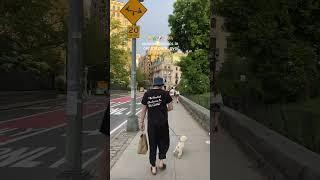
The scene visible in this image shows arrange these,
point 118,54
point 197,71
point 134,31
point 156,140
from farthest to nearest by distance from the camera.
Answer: point 118,54
point 197,71
point 134,31
point 156,140

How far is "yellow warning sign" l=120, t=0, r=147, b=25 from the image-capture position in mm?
16469

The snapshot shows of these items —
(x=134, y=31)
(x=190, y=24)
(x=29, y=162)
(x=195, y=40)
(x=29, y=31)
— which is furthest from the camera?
(x=190, y=24)

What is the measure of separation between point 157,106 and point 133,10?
8.20 meters

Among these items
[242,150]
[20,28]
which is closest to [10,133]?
[242,150]

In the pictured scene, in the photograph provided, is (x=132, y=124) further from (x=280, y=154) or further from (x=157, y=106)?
(x=280, y=154)

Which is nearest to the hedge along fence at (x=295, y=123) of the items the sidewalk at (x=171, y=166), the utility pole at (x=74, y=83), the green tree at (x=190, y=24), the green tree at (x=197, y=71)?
the sidewalk at (x=171, y=166)

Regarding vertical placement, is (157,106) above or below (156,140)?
above

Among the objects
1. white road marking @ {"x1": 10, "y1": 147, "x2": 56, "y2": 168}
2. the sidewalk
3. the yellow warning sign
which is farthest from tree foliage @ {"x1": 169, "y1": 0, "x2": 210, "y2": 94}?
white road marking @ {"x1": 10, "y1": 147, "x2": 56, "y2": 168}

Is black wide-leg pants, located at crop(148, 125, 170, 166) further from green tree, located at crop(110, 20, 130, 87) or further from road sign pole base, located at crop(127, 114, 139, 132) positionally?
green tree, located at crop(110, 20, 130, 87)

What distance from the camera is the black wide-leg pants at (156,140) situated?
891 centimetres

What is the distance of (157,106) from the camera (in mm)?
8891

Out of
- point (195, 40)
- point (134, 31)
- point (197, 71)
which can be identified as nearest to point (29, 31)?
point (195, 40)

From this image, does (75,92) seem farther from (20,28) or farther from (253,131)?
(20,28)

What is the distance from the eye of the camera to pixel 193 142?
14008 mm
